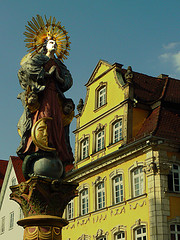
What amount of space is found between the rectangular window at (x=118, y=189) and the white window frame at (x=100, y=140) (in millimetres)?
2637

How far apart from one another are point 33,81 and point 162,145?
11.5 meters

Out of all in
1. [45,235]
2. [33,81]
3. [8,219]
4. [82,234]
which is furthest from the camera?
[8,219]

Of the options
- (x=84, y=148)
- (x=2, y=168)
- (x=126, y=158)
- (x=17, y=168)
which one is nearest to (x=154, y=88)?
(x=126, y=158)

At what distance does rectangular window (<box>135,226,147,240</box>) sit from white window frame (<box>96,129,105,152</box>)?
5.90 metres

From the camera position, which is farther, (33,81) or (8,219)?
(8,219)

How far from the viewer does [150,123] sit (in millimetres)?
22578

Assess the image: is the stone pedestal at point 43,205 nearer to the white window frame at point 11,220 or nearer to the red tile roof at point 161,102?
the red tile roof at point 161,102

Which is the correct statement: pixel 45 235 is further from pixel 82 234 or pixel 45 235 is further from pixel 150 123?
pixel 82 234

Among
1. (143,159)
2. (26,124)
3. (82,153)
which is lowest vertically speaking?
(26,124)

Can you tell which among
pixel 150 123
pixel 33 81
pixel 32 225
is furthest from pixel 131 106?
pixel 32 225

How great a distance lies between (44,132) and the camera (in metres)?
9.59

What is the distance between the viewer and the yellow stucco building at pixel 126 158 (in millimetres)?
20000

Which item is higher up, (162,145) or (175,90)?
(175,90)

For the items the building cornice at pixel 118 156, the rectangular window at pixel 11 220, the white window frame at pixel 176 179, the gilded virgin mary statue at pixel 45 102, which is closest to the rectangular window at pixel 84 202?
the building cornice at pixel 118 156
